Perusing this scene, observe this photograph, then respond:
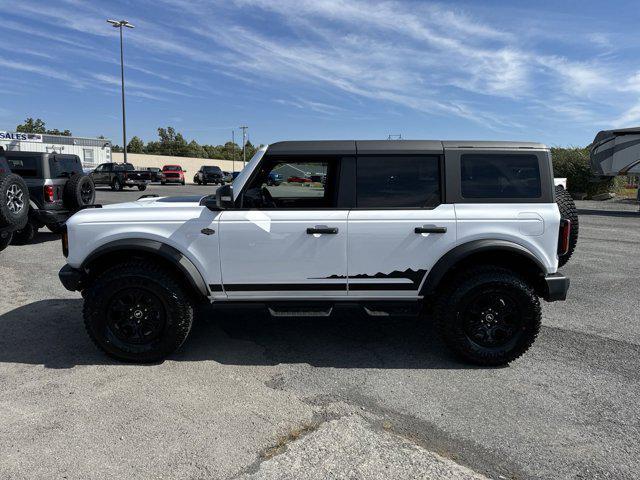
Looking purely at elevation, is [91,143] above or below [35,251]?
above

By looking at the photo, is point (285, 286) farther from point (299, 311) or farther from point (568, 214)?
point (568, 214)

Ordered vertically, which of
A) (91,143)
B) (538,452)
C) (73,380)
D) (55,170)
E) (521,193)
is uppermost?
(91,143)

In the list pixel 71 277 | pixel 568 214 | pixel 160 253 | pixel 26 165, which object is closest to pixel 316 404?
pixel 160 253

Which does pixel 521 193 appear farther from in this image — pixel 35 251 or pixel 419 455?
pixel 35 251

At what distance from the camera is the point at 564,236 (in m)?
4.03

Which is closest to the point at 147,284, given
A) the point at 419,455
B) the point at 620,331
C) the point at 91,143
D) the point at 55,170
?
the point at 419,455

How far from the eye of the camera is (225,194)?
3.79m

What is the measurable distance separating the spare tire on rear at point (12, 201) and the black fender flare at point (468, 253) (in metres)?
6.93

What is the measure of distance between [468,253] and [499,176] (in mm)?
723

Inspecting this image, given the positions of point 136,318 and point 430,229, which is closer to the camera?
point 430,229

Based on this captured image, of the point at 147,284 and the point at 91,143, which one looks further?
the point at 91,143

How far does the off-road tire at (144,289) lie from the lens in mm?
3828

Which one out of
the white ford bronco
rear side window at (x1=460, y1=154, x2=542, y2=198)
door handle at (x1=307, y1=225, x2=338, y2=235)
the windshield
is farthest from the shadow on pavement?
rear side window at (x1=460, y1=154, x2=542, y2=198)

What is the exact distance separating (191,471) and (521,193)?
3200mm
